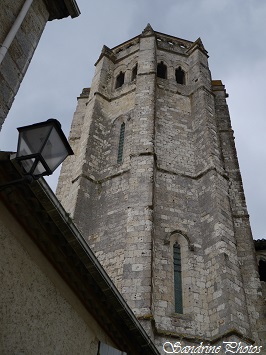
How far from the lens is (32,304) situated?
4930 millimetres

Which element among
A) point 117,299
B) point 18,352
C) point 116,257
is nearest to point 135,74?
point 116,257

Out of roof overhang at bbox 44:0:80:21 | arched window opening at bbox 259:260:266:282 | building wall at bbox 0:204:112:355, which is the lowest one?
building wall at bbox 0:204:112:355

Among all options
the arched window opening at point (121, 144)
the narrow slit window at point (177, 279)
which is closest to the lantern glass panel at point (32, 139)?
the narrow slit window at point (177, 279)

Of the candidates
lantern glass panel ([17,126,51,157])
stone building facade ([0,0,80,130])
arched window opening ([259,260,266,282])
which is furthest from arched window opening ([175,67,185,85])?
lantern glass panel ([17,126,51,157])

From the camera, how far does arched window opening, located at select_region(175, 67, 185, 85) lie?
2266 centimetres

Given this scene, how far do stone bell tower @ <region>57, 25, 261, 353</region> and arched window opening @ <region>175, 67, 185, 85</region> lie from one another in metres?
0.05

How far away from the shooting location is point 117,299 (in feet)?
20.5

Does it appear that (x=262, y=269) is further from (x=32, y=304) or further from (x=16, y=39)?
(x=16, y=39)

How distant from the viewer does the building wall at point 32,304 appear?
459cm

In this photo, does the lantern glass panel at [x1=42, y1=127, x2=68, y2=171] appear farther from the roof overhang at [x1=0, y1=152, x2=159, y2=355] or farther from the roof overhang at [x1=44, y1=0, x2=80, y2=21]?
the roof overhang at [x1=44, y1=0, x2=80, y2=21]

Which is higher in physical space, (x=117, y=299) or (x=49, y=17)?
(x=49, y=17)

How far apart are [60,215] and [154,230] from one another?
30.8ft

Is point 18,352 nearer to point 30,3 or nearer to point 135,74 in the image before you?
point 30,3

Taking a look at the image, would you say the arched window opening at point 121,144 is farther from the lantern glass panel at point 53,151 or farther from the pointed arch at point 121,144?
the lantern glass panel at point 53,151
